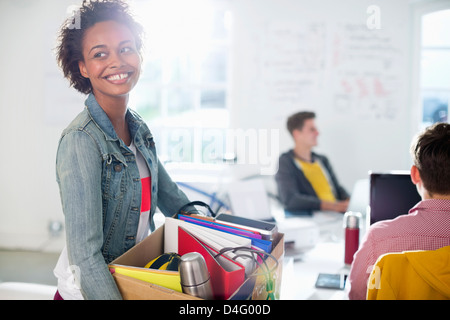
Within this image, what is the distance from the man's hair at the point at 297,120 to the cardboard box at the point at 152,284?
8.17 feet

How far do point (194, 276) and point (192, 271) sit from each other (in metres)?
0.01

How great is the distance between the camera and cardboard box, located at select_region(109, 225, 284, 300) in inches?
30.2

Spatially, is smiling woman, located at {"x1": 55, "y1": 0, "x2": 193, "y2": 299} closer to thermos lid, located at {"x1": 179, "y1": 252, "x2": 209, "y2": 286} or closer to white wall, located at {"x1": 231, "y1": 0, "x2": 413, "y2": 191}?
thermos lid, located at {"x1": 179, "y1": 252, "x2": 209, "y2": 286}

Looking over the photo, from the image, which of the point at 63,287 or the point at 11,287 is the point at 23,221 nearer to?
the point at 11,287

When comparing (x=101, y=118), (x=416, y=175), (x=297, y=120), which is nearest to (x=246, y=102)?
(x=297, y=120)

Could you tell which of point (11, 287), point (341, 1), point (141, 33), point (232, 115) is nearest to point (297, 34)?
point (341, 1)

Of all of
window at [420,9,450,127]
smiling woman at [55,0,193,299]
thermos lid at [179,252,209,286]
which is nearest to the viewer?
thermos lid at [179,252,209,286]

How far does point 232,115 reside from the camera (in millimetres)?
3719

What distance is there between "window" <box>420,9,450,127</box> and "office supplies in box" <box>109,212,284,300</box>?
325 centimetres

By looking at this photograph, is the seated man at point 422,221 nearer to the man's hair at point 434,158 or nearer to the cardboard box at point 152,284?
the man's hair at point 434,158

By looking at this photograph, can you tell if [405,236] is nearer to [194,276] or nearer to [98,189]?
[194,276]

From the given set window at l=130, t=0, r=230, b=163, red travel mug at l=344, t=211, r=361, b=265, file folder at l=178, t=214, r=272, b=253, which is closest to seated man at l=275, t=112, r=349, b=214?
window at l=130, t=0, r=230, b=163

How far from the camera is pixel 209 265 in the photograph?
87 cm

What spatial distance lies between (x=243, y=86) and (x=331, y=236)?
207cm
